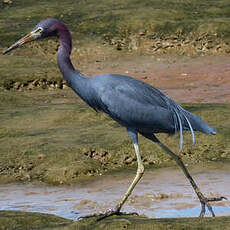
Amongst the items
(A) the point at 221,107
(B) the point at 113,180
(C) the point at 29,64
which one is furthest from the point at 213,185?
(C) the point at 29,64

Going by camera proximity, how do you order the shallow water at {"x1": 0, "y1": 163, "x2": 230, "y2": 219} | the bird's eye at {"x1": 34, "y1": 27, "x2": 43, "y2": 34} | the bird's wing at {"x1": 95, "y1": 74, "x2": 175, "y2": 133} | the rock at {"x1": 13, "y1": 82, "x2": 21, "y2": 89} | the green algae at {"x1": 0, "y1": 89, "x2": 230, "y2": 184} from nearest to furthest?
the bird's wing at {"x1": 95, "y1": 74, "x2": 175, "y2": 133}, the bird's eye at {"x1": 34, "y1": 27, "x2": 43, "y2": 34}, the shallow water at {"x1": 0, "y1": 163, "x2": 230, "y2": 219}, the green algae at {"x1": 0, "y1": 89, "x2": 230, "y2": 184}, the rock at {"x1": 13, "y1": 82, "x2": 21, "y2": 89}

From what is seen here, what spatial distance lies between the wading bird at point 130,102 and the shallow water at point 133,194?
69 centimetres

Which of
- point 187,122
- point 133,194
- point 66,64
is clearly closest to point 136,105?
point 187,122

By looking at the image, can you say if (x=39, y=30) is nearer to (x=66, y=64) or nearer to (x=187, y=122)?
(x=66, y=64)

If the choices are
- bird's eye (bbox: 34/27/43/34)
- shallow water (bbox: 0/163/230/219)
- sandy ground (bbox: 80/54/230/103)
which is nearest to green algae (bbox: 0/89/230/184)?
shallow water (bbox: 0/163/230/219)

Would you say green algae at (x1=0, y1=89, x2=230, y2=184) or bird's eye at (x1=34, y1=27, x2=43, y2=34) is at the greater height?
bird's eye at (x1=34, y1=27, x2=43, y2=34)

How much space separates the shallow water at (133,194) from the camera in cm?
952

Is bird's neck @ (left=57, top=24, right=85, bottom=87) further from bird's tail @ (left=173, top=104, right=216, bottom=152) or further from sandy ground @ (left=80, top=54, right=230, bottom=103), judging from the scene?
sandy ground @ (left=80, top=54, right=230, bottom=103)

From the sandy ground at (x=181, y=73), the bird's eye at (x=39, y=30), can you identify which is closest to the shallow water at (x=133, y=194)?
the bird's eye at (x=39, y=30)

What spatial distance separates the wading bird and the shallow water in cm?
69

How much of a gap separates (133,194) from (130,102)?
80.9 inches

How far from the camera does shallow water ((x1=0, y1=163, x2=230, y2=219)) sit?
952 centimetres

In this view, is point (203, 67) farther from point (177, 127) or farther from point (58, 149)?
point (177, 127)

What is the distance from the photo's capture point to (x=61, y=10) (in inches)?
1144
